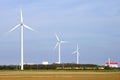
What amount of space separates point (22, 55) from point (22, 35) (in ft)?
13.3

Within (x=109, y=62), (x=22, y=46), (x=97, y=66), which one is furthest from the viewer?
(x=109, y=62)

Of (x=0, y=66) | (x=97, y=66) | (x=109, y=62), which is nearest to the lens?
(x=0, y=66)

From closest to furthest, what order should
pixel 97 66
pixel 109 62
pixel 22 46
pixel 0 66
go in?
1. pixel 22 46
2. pixel 0 66
3. pixel 97 66
4. pixel 109 62

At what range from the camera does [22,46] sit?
267ft

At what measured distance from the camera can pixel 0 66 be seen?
308 feet

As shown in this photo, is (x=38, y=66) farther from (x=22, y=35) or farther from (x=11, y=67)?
(x=22, y=35)

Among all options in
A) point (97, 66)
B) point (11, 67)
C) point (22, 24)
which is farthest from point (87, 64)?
point (22, 24)

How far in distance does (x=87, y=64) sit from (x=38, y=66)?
621 inches

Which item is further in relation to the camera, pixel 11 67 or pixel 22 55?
pixel 11 67

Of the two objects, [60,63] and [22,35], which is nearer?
[22,35]

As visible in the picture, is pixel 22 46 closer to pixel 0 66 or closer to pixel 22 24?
pixel 22 24

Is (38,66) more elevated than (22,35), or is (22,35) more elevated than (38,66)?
(22,35)

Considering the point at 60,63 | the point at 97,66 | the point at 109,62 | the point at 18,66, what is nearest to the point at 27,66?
the point at 18,66

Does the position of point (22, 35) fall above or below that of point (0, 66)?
above
